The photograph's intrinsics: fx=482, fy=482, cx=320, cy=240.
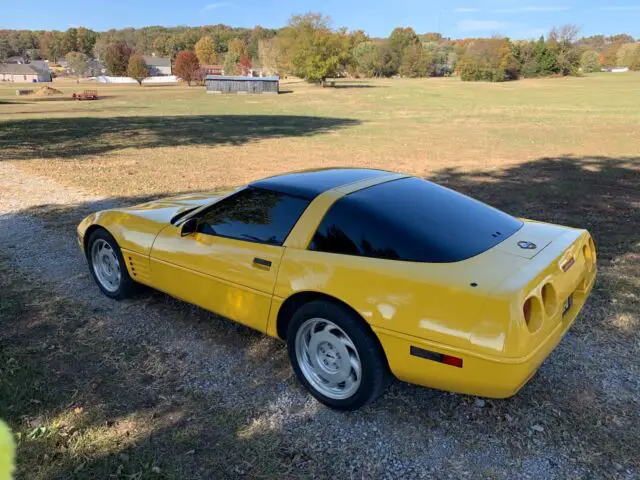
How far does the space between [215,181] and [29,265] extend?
534 cm

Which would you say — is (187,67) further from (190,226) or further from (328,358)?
(328,358)

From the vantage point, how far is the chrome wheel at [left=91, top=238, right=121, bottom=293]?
4.46 m

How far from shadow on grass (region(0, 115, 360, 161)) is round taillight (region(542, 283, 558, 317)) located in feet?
45.3

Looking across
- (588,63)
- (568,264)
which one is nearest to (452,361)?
(568,264)

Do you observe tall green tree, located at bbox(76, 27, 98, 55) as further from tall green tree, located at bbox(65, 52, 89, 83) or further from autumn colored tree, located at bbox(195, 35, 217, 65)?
tall green tree, located at bbox(65, 52, 89, 83)

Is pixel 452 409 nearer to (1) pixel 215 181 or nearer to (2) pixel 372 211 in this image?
(2) pixel 372 211

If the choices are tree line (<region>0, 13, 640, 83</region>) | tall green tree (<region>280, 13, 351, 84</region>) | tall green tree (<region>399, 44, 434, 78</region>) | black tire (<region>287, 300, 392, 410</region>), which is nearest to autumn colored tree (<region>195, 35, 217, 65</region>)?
tree line (<region>0, 13, 640, 83</region>)

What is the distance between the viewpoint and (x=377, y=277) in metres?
2.73

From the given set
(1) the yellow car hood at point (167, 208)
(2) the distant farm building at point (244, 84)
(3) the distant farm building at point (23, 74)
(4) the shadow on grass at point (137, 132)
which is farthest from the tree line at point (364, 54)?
(1) the yellow car hood at point (167, 208)

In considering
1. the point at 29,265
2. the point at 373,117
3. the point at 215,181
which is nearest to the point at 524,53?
the point at 373,117

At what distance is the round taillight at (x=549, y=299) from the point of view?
267cm

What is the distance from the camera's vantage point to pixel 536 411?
9.96 ft

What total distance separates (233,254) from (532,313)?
1937 mm

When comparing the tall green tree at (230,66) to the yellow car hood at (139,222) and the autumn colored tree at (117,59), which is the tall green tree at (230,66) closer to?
the autumn colored tree at (117,59)
